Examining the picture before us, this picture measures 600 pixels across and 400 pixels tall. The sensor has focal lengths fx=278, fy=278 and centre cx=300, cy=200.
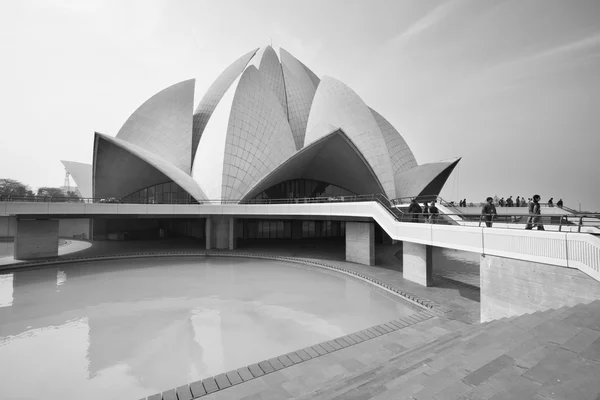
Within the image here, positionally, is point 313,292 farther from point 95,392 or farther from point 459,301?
point 95,392

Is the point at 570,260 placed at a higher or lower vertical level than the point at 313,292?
higher

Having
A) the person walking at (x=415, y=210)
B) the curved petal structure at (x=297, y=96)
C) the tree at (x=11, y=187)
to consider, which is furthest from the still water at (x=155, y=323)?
the tree at (x=11, y=187)

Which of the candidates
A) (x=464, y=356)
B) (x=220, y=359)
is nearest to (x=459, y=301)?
(x=464, y=356)

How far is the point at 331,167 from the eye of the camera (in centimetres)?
2680

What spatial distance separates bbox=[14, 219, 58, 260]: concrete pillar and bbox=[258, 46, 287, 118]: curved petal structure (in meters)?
21.9

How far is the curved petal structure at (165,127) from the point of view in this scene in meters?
27.5

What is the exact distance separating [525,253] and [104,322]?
1134 centimetres

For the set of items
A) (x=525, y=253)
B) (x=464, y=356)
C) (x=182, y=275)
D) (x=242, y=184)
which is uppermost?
(x=242, y=184)

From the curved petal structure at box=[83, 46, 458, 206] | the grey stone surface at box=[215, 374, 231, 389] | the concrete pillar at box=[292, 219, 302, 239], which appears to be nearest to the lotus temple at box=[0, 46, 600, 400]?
the grey stone surface at box=[215, 374, 231, 389]

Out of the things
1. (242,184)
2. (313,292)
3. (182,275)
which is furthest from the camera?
(242,184)

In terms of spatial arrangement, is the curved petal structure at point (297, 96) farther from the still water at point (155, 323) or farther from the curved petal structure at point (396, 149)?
the still water at point (155, 323)

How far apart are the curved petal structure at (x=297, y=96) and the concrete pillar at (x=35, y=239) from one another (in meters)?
20.7

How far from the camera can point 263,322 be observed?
7.88 meters

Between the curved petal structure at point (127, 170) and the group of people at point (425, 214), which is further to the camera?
the curved petal structure at point (127, 170)
